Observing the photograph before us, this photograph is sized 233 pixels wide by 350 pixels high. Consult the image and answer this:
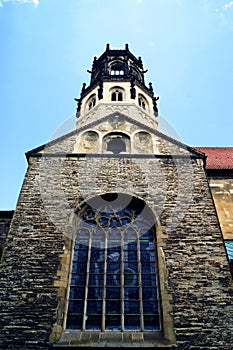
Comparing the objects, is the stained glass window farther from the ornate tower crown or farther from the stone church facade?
the ornate tower crown

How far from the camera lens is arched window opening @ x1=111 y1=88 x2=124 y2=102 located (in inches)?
657

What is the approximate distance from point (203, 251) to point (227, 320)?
1540mm

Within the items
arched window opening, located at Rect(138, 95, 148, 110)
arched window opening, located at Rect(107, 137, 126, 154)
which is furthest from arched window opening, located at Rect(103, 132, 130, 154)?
arched window opening, located at Rect(138, 95, 148, 110)

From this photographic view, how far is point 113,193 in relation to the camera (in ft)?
28.0

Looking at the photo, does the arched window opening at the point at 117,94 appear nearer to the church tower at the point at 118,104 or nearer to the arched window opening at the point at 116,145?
the church tower at the point at 118,104

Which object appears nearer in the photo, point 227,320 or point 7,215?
point 227,320

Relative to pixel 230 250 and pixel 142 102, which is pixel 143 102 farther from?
pixel 230 250

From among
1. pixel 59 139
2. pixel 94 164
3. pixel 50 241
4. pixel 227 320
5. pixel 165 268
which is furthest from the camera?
pixel 59 139

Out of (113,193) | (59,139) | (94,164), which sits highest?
(59,139)

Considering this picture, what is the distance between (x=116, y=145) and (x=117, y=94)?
6.86 meters

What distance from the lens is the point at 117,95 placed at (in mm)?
16828

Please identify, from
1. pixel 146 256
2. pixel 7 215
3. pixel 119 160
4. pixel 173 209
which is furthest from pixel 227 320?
pixel 7 215

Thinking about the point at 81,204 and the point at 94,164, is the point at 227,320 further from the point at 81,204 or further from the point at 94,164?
the point at 94,164

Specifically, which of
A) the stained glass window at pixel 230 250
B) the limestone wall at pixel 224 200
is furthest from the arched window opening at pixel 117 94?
the stained glass window at pixel 230 250
